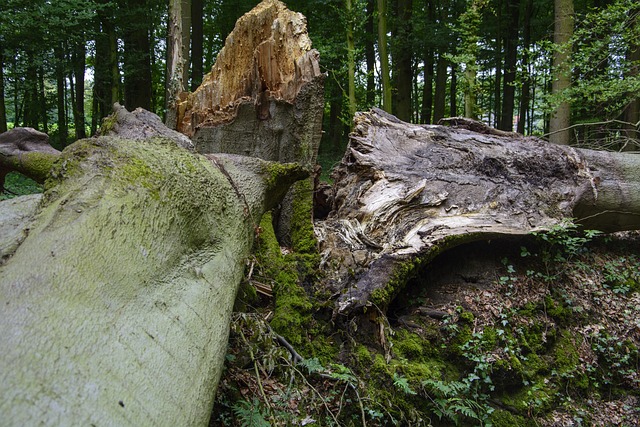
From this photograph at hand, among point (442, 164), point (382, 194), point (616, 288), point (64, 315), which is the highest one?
point (442, 164)

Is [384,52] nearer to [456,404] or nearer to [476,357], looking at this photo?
[476,357]

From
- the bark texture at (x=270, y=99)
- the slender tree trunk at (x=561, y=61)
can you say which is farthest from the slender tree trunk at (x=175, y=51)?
the slender tree trunk at (x=561, y=61)

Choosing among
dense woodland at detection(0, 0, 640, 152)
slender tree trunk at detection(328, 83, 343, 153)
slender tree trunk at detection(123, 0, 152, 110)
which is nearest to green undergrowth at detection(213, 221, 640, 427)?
dense woodland at detection(0, 0, 640, 152)

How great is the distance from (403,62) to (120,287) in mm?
13442

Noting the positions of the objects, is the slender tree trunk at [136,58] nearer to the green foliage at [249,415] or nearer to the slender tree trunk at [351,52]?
the slender tree trunk at [351,52]

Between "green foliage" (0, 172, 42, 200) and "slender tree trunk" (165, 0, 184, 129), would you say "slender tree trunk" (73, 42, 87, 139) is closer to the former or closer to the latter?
"green foliage" (0, 172, 42, 200)

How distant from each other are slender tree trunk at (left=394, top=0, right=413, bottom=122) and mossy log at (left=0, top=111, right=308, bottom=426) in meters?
11.2

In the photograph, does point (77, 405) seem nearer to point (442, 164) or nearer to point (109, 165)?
point (109, 165)

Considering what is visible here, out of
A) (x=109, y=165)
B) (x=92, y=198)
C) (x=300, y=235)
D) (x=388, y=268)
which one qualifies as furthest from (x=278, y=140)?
(x=92, y=198)

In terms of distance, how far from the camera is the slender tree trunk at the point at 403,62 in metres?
13.2

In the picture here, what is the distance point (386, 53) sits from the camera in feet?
37.6

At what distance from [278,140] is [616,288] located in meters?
3.28

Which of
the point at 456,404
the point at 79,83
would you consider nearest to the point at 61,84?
the point at 79,83

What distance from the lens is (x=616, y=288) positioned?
409cm
